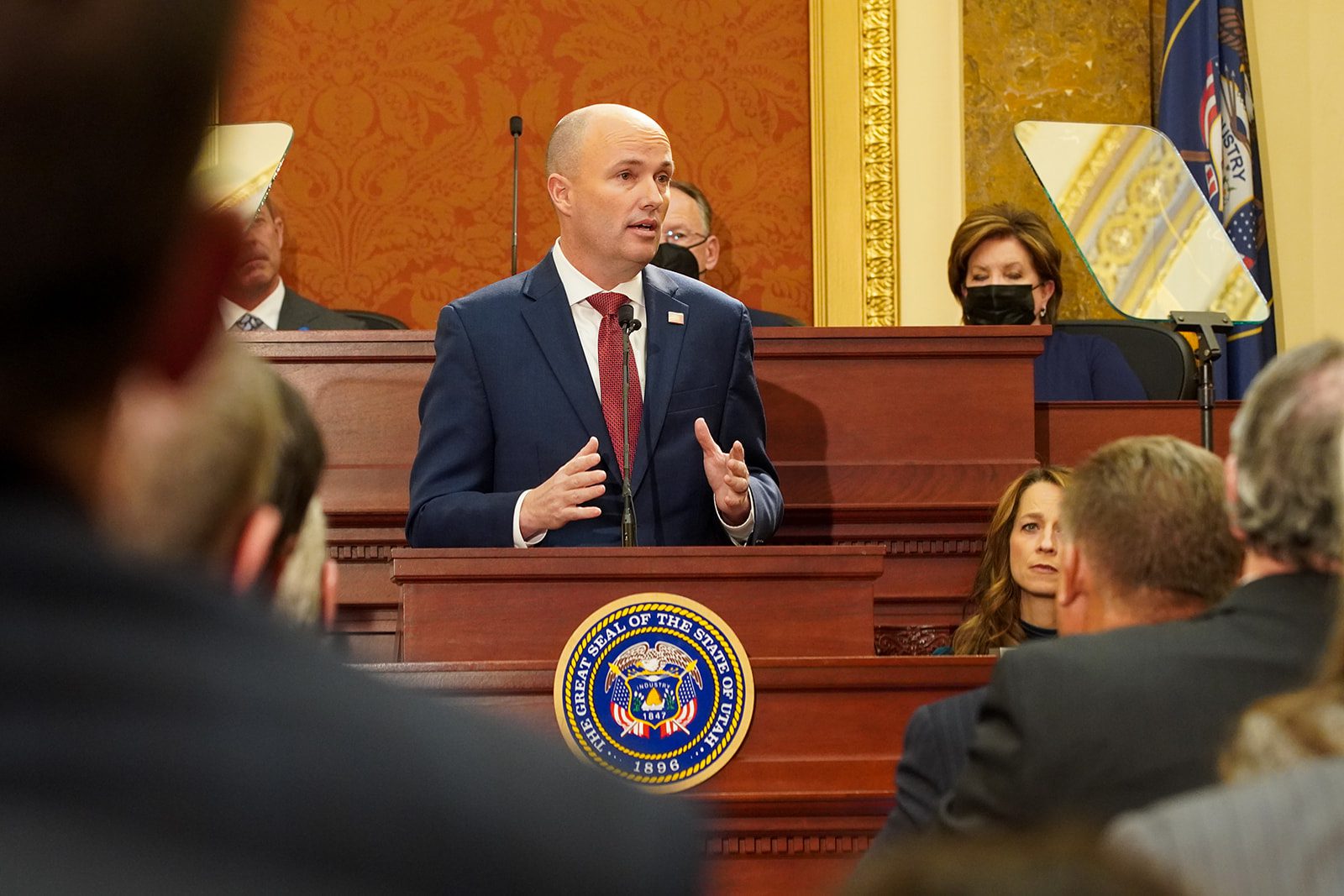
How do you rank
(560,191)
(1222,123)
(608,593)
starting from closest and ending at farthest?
(608,593), (560,191), (1222,123)

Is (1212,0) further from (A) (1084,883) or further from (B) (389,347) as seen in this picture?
(A) (1084,883)

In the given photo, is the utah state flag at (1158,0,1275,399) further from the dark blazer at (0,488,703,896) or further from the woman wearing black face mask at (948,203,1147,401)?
the dark blazer at (0,488,703,896)

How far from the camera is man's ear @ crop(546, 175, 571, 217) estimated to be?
4.01m

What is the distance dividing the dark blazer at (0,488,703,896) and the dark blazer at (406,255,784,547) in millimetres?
3080

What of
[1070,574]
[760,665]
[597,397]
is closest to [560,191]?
[597,397]

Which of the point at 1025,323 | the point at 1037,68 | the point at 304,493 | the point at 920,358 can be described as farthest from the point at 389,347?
the point at 1037,68

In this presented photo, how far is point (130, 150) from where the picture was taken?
0.45 m

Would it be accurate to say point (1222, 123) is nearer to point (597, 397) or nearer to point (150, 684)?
point (597, 397)

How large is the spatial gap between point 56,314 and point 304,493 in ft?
2.72

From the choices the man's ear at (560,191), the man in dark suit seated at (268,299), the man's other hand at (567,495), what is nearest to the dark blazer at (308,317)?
the man in dark suit seated at (268,299)

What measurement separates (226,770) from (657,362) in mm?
3353

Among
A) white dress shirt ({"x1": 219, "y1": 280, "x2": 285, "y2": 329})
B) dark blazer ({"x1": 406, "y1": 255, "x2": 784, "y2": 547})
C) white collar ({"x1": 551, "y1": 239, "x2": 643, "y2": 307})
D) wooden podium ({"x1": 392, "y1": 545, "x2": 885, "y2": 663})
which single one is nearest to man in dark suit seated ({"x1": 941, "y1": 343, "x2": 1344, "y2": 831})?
wooden podium ({"x1": 392, "y1": 545, "x2": 885, "y2": 663})

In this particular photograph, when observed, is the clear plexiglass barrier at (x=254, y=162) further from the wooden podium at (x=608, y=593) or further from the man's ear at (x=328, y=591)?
the man's ear at (x=328, y=591)

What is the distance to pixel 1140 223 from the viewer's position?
417cm
